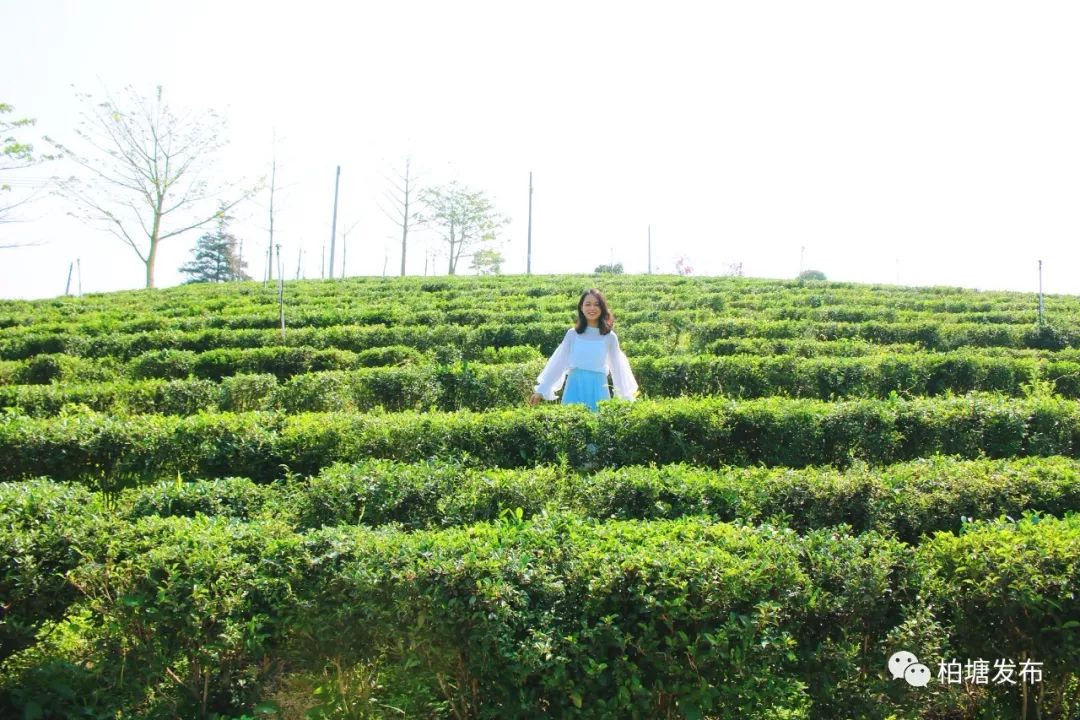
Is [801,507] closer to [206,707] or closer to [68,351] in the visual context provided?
[206,707]

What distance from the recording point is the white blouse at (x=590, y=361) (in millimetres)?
7340

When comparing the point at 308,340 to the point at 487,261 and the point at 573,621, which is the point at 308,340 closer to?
the point at 573,621

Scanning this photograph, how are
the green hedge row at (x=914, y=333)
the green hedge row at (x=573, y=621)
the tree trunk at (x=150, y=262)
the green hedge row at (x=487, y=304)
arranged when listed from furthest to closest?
1. the tree trunk at (x=150, y=262)
2. the green hedge row at (x=487, y=304)
3. the green hedge row at (x=914, y=333)
4. the green hedge row at (x=573, y=621)

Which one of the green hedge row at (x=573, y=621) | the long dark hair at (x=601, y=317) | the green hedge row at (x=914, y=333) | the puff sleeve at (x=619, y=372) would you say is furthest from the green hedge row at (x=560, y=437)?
the green hedge row at (x=914, y=333)

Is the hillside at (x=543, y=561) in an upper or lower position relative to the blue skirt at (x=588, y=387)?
lower

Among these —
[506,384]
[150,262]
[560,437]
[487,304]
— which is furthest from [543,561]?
[150,262]

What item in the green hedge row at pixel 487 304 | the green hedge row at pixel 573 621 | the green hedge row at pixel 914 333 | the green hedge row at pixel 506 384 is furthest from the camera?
the green hedge row at pixel 487 304

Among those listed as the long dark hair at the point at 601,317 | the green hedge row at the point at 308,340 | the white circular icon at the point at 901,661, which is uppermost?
the long dark hair at the point at 601,317

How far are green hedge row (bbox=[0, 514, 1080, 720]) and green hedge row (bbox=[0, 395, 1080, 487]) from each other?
8.94 feet

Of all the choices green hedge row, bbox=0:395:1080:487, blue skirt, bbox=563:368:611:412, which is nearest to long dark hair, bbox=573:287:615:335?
blue skirt, bbox=563:368:611:412

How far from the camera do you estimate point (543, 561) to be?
3.14m

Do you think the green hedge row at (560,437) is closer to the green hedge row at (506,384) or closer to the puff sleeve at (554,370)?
the puff sleeve at (554,370)

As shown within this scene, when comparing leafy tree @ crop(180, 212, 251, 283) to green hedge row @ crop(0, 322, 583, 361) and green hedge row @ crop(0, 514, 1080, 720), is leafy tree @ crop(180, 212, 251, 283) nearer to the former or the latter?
green hedge row @ crop(0, 322, 583, 361)

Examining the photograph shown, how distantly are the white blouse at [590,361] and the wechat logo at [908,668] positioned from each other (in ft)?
14.4
